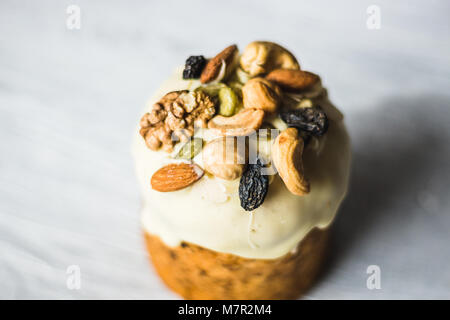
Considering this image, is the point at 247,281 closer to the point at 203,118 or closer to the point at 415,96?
the point at 203,118

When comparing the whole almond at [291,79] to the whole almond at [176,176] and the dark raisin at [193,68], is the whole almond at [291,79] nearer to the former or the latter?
the dark raisin at [193,68]

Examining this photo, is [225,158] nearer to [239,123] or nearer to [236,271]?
[239,123]

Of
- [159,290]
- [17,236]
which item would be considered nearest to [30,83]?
[17,236]

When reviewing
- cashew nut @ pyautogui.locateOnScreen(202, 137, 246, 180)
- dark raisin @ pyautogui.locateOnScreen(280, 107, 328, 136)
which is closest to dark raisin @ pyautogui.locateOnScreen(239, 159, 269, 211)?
cashew nut @ pyautogui.locateOnScreen(202, 137, 246, 180)

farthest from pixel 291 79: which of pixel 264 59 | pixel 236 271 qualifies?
pixel 236 271

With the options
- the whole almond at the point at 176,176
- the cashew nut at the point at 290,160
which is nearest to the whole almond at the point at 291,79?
the cashew nut at the point at 290,160
